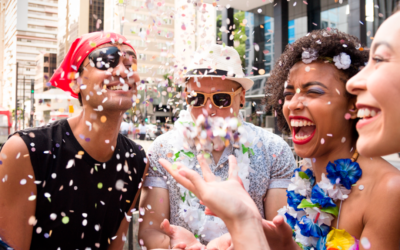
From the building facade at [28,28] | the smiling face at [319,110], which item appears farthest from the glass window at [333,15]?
the smiling face at [319,110]

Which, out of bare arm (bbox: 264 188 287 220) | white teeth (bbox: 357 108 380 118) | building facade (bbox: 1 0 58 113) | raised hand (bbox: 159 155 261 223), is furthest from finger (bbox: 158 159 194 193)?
building facade (bbox: 1 0 58 113)

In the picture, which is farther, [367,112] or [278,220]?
[278,220]

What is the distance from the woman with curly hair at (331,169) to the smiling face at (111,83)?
990mm

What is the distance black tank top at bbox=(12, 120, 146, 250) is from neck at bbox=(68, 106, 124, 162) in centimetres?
4

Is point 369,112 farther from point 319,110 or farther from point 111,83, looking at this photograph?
point 111,83

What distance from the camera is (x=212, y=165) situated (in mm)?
2164

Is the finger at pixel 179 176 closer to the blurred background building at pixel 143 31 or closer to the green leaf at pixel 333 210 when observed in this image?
the green leaf at pixel 333 210

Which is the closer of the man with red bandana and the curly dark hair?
the curly dark hair

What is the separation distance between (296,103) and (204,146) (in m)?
0.82

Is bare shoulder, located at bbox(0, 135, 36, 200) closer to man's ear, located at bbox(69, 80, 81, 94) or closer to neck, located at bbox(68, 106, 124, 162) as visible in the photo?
neck, located at bbox(68, 106, 124, 162)

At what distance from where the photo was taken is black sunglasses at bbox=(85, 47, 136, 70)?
1.92m

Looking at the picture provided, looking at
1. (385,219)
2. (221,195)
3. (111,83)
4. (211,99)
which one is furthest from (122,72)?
(385,219)

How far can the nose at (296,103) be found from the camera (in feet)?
5.12

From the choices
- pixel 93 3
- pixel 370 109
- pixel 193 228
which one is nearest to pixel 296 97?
pixel 370 109
